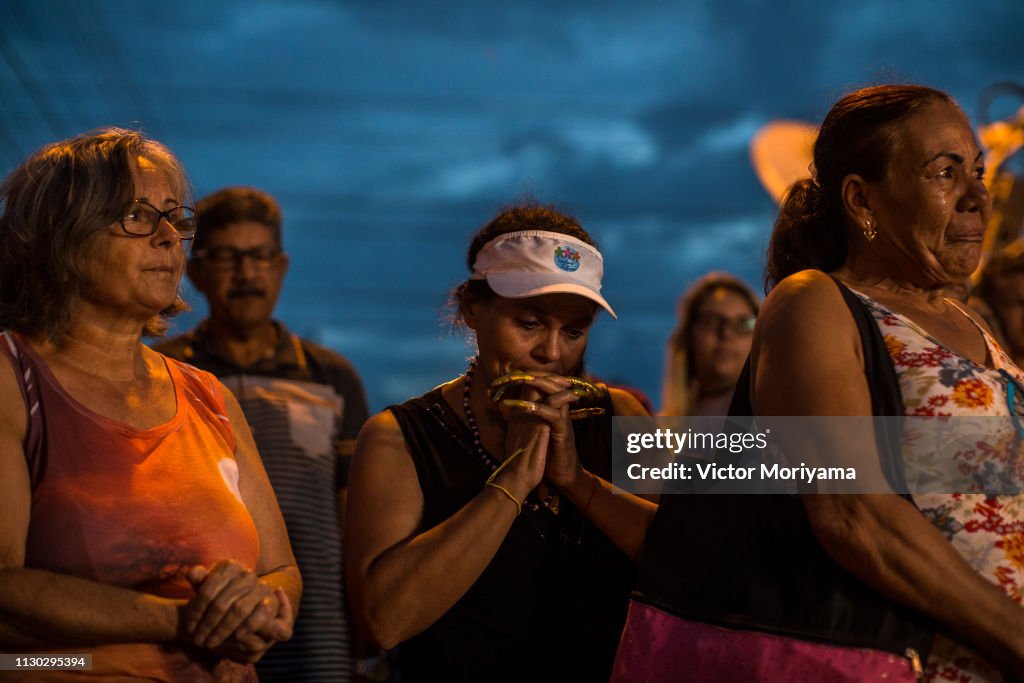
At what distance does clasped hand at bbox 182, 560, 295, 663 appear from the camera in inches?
92.9

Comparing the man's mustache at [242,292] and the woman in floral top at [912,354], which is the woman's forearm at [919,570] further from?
the man's mustache at [242,292]

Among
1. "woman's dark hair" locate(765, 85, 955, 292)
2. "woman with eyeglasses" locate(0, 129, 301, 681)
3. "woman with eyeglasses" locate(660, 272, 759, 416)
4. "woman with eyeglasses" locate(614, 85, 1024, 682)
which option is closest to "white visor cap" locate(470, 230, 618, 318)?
"woman's dark hair" locate(765, 85, 955, 292)

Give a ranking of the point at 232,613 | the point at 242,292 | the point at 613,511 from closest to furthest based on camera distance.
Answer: the point at 232,613, the point at 613,511, the point at 242,292

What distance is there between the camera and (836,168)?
2629 mm

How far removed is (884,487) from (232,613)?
53.0 inches

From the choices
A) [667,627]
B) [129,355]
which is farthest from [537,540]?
[129,355]

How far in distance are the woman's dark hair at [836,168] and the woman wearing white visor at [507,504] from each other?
51cm

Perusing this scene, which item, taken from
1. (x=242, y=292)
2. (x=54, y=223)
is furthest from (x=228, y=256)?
(x=54, y=223)

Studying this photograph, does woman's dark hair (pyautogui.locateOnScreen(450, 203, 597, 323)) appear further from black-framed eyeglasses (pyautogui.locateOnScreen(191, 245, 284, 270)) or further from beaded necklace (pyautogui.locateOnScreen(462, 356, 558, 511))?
black-framed eyeglasses (pyautogui.locateOnScreen(191, 245, 284, 270))

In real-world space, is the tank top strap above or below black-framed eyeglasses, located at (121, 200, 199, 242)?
below

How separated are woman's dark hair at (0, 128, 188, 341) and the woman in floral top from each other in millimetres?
1522

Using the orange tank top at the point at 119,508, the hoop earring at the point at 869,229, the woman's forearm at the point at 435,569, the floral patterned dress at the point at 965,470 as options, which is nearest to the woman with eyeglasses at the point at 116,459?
the orange tank top at the point at 119,508

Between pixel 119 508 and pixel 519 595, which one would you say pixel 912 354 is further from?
pixel 119 508

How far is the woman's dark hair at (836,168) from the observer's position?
254 cm
